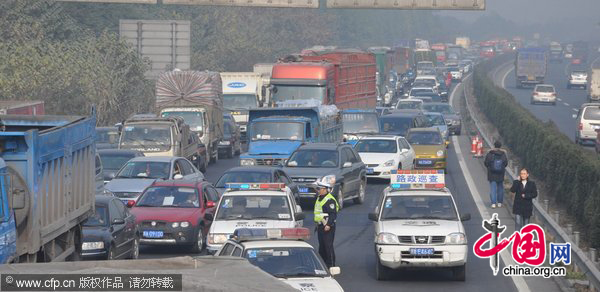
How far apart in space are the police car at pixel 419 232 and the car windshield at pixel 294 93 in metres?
24.1

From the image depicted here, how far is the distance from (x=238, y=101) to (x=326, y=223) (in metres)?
36.4

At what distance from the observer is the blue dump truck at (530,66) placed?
105m

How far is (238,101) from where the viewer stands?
2231 inches

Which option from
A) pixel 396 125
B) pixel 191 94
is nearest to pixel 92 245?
pixel 191 94

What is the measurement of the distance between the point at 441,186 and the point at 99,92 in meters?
34.7

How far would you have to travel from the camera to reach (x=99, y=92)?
177 ft

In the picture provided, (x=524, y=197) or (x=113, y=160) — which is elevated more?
(x=524, y=197)

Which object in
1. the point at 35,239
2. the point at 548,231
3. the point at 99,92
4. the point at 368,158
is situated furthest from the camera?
the point at 99,92

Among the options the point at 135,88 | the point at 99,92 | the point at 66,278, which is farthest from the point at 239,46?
the point at 66,278

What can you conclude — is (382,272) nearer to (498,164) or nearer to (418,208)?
(418,208)

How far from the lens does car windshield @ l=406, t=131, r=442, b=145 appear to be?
4031 centimetres

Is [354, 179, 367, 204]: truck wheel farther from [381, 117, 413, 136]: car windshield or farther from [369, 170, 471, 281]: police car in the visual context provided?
[381, 117, 413, 136]: car windshield

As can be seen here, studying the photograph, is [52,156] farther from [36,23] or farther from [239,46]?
[239,46]

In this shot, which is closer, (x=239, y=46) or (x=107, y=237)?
(x=107, y=237)
